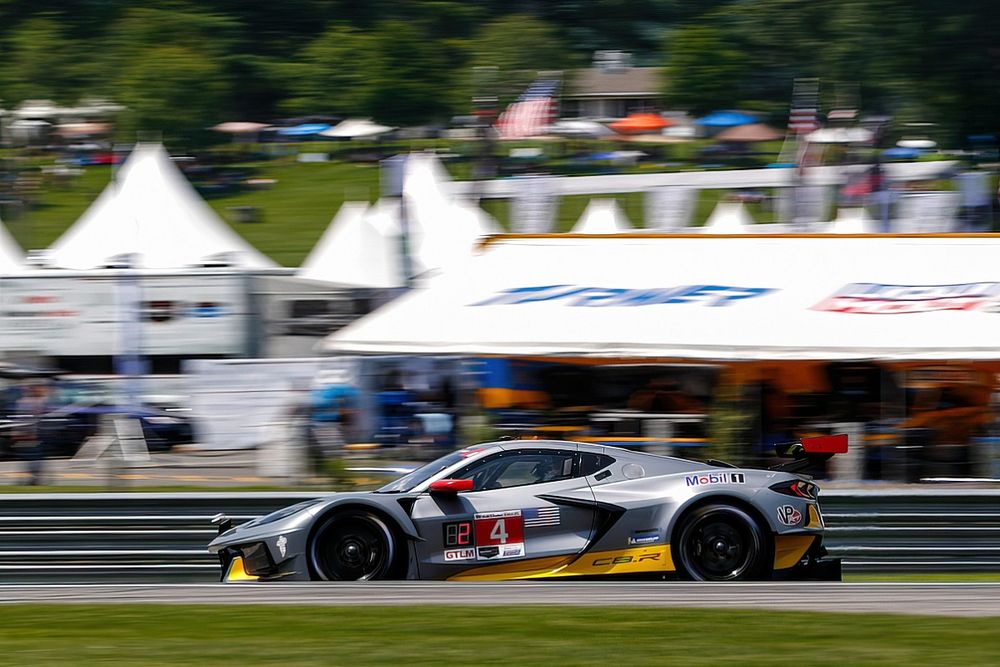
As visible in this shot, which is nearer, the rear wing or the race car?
the race car

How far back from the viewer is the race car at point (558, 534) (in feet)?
27.4

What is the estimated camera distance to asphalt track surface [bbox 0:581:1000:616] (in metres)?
6.53

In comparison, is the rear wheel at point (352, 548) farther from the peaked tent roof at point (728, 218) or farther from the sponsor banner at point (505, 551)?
the peaked tent roof at point (728, 218)

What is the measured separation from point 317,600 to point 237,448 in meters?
10.4

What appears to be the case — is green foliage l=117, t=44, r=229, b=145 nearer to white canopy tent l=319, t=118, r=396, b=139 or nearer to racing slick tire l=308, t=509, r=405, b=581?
white canopy tent l=319, t=118, r=396, b=139

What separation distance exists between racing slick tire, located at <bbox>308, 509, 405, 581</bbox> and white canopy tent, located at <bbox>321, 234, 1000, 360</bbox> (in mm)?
5418

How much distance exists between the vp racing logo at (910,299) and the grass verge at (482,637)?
27.4ft

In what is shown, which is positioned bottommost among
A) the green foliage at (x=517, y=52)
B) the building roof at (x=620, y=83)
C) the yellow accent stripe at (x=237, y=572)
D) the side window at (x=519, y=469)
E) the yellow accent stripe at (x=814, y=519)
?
the yellow accent stripe at (x=237, y=572)

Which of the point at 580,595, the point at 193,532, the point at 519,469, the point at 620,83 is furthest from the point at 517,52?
the point at 580,595

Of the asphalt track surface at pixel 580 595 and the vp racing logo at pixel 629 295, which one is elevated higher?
the vp racing logo at pixel 629 295

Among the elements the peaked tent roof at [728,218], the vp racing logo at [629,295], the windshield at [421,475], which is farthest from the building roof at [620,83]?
the windshield at [421,475]

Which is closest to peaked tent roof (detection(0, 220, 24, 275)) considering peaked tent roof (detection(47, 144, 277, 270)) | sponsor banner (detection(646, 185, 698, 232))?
peaked tent roof (detection(47, 144, 277, 270))

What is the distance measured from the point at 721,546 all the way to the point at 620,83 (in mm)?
79300

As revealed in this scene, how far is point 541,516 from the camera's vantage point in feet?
27.7
